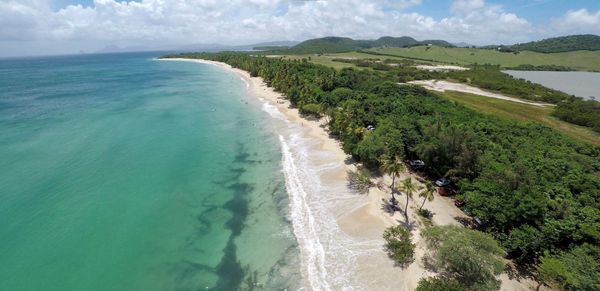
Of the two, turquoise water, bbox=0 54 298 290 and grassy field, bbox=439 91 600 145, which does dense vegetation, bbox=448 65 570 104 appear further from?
turquoise water, bbox=0 54 298 290

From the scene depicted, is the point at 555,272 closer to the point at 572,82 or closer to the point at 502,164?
the point at 502,164

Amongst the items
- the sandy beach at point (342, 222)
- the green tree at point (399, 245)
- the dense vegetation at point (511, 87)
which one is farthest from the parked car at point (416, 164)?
the dense vegetation at point (511, 87)

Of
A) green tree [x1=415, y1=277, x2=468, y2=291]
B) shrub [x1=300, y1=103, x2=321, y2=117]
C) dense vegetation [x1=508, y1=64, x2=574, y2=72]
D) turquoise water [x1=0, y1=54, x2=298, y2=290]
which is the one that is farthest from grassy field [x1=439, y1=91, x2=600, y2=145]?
dense vegetation [x1=508, y1=64, x2=574, y2=72]

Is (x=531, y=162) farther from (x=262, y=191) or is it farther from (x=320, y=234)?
(x=262, y=191)

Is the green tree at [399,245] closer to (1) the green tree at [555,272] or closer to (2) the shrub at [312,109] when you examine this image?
(1) the green tree at [555,272]

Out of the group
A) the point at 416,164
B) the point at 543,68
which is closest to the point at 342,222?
the point at 416,164
